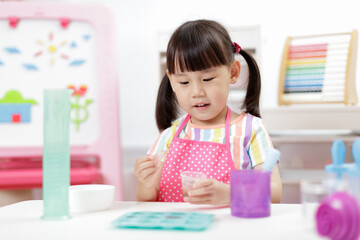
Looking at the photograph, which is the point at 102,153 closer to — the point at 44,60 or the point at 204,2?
the point at 44,60

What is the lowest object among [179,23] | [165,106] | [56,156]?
[56,156]

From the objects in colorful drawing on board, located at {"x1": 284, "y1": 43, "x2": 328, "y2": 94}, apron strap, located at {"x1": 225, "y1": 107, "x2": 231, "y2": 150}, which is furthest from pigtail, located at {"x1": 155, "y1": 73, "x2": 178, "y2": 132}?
colorful drawing on board, located at {"x1": 284, "y1": 43, "x2": 328, "y2": 94}

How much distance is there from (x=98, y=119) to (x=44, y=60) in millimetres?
384

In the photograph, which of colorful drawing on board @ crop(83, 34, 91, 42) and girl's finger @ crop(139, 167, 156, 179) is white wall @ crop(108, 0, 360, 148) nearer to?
colorful drawing on board @ crop(83, 34, 91, 42)

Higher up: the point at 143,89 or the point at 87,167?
the point at 143,89

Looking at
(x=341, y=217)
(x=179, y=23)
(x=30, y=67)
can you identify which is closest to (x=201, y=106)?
(x=341, y=217)

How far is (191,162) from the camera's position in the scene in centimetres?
108

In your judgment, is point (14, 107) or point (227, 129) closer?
point (227, 129)

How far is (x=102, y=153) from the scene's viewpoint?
1.97 meters

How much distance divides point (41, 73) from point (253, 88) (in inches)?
46.6

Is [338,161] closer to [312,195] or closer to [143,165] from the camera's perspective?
[312,195]

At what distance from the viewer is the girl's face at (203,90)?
1.04m

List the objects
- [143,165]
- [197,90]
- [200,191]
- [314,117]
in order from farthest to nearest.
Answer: [314,117] < [197,90] < [143,165] < [200,191]

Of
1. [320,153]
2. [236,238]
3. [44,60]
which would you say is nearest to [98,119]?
[44,60]
